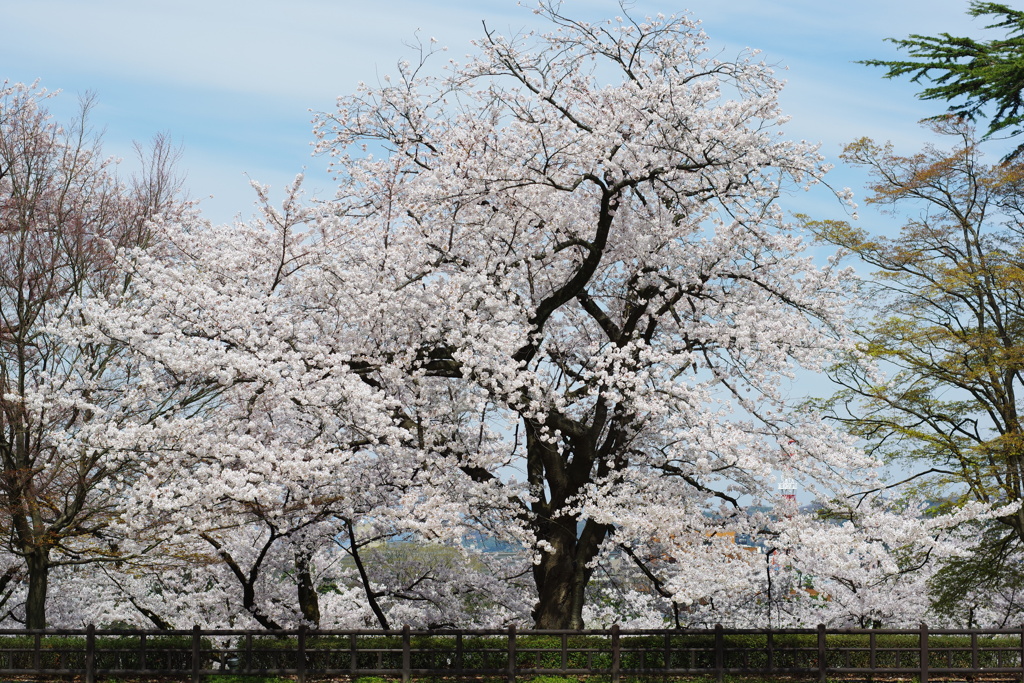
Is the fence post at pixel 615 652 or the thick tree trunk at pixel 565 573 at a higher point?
the thick tree trunk at pixel 565 573

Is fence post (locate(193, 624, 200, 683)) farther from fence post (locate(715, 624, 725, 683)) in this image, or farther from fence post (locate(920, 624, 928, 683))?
fence post (locate(920, 624, 928, 683))

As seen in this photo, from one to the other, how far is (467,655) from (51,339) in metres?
9.77

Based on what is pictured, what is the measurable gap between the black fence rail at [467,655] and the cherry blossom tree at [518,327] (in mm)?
1471

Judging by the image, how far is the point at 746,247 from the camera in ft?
57.1

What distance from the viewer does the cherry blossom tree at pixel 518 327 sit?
15234mm

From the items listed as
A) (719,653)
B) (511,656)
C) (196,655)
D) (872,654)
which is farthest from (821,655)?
(196,655)

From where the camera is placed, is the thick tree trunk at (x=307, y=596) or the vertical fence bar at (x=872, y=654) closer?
the vertical fence bar at (x=872, y=654)

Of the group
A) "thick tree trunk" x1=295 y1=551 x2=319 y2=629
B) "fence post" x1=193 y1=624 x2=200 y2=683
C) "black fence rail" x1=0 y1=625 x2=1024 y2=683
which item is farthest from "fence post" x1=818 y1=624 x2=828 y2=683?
"fence post" x1=193 y1=624 x2=200 y2=683

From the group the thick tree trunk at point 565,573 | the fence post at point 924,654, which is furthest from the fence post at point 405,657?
the fence post at point 924,654

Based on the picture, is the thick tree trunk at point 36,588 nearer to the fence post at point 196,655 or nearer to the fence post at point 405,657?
the fence post at point 196,655

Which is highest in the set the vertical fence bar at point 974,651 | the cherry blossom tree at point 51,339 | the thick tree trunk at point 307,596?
the cherry blossom tree at point 51,339

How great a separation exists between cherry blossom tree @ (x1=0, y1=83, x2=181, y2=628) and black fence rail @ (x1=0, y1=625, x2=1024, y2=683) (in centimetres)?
142

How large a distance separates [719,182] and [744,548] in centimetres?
684

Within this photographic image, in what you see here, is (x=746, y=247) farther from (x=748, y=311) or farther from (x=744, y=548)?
(x=744, y=548)
